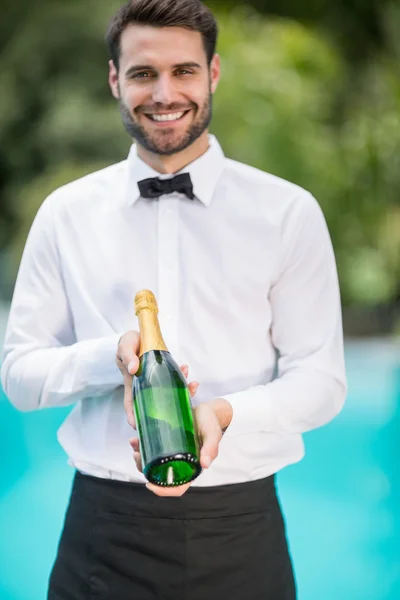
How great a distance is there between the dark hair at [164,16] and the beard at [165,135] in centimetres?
11

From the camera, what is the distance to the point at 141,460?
1.16 meters

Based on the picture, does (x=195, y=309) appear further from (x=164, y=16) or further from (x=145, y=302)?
(x=164, y=16)

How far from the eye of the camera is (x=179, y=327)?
4.91 feet

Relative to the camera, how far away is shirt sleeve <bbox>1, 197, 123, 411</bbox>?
1.43 m

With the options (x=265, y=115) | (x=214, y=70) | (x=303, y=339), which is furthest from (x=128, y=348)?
(x=265, y=115)

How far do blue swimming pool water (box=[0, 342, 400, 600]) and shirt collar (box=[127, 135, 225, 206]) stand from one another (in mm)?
2192

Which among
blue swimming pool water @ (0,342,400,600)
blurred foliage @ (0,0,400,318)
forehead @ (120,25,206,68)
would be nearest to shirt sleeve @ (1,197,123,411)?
forehead @ (120,25,206,68)

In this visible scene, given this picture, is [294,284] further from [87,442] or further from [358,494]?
[358,494]

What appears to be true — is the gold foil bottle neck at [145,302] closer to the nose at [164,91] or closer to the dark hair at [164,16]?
the nose at [164,91]

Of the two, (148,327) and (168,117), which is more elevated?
(168,117)

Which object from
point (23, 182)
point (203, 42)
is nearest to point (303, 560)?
point (203, 42)

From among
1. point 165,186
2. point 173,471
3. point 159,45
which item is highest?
point 159,45

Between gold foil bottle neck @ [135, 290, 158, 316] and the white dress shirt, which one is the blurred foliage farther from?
gold foil bottle neck @ [135, 290, 158, 316]

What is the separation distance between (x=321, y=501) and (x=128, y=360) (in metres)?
2.98
